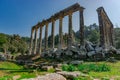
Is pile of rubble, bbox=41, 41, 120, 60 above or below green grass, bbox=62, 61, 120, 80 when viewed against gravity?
above

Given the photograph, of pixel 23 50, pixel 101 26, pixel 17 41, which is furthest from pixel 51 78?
pixel 17 41

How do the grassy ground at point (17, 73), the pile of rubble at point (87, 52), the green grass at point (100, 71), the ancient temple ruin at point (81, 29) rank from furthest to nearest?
the ancient temple ruin at point (81, 29)
the pile of rubble at point (87, 52)
the green grass at point (100, 71)
the grassy ground at point (17, 73)

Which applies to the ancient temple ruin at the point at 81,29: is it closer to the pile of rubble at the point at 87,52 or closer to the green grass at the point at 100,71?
the pile of rubble at the point at 87,52

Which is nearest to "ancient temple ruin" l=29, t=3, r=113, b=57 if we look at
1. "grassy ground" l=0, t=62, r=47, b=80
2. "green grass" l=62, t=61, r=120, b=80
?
"green grass" l=62, t=61, r=120, b=80

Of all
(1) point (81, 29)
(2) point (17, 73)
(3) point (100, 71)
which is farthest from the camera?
(1) point (81, 29)

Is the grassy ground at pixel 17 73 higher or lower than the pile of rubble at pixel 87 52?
lower

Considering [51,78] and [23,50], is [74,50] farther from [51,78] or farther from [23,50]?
[23,50]

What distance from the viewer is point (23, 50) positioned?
81.2m

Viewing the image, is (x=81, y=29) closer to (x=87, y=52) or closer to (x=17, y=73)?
(x=87, y=52)

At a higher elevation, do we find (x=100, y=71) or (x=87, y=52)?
(x=87, y=52)

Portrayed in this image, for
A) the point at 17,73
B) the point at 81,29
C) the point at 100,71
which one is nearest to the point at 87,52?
the point at 81,29

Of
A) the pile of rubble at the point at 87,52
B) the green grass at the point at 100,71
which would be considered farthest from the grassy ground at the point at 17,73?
the pile of rubble at the point at 87,52

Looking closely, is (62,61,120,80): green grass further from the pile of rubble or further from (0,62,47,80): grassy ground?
the pile of rubble

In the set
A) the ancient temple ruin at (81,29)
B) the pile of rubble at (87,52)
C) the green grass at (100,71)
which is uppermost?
the ancient temple ruin at (81,29)
